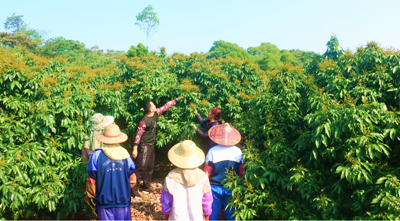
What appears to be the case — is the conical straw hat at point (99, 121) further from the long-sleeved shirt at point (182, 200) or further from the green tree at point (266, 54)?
the green tree at point (266, 54)

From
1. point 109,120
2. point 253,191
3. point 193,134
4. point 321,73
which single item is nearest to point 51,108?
point 109,120

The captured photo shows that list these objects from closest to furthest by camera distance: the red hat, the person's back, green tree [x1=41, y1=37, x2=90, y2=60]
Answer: the person's back
the red hat
green tree [x1=41, y1=37, x2=90, y2=60]

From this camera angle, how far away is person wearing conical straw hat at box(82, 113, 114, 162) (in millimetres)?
4621

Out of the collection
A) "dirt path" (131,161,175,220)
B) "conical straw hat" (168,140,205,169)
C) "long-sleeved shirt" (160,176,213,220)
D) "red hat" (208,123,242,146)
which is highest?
"red hat" (208,123,242,146)

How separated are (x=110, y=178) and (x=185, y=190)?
997mm

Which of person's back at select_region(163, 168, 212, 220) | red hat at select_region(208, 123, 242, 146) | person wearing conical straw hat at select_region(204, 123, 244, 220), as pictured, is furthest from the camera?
red hat at select_region(208, 123, 242, 146)

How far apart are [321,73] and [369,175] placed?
193 cm

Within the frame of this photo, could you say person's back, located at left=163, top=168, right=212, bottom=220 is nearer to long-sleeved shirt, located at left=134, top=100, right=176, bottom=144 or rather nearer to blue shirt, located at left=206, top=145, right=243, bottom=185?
blue shirt, located at left=206, top=145, right=243, bottom=185

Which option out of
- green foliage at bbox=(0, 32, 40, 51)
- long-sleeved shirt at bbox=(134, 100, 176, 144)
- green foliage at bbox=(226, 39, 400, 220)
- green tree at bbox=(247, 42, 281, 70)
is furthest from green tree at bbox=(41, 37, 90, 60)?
green foliage at bbox=(226, 39, 400, 220)

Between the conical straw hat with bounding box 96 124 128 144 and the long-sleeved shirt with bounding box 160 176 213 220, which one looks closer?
the long-sleeved shirt with bounding box 160 176 213 220

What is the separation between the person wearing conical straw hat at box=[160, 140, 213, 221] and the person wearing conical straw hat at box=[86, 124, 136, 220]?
0.69 meters

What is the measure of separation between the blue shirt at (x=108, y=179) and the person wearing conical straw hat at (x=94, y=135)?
1.36 m

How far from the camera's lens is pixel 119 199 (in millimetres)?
3342

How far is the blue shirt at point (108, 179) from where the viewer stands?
3.28 metres
